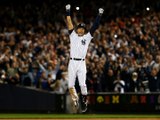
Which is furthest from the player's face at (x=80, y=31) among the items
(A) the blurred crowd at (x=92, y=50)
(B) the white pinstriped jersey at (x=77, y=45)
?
(A) the blurred crowd at (x=92, y=50)

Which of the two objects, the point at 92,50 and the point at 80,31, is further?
the point at 92,50

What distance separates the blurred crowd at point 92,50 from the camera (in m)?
24.1

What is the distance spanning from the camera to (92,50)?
26.5 metres

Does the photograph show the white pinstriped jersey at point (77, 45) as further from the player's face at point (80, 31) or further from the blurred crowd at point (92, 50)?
the blurred crowd at point (92, 50)

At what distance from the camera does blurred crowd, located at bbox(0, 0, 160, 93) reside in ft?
79.0

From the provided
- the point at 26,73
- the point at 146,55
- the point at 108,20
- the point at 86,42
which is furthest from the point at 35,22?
the point at 86,42

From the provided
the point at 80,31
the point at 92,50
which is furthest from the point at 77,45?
the point at 92,50

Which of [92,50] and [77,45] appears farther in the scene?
[92,50]

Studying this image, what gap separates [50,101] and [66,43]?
14.1ft

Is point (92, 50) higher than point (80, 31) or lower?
higher

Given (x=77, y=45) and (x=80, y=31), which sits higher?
(x=80, y=31)

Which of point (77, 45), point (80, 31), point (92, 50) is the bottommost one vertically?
point (77, 45)

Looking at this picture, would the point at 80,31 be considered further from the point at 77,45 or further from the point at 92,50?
the point at 92,50

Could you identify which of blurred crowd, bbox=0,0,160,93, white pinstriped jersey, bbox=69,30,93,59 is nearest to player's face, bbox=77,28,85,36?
white pinstriped jersey, bbox=69,30,93,59
